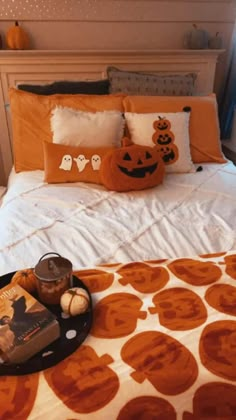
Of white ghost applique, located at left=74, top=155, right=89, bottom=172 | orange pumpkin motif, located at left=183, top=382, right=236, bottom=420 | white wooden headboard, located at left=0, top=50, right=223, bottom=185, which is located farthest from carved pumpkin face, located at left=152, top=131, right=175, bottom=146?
orange pumpkin motif, located at left=183, top=382, right=236, bottom=420

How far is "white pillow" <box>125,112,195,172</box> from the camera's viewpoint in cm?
176

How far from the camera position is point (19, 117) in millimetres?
1819

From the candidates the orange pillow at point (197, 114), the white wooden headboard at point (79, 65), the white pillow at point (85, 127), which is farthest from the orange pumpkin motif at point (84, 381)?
the white wooden headboard at point (79, 65)

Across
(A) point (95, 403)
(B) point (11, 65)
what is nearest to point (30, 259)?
(A) point (95, 403)

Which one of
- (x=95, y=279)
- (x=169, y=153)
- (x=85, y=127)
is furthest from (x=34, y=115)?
(x=95, y=279)

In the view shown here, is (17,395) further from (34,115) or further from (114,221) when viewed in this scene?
(34,115)

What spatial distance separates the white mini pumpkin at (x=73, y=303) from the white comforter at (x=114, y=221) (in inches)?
9.7

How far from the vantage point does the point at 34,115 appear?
181cm

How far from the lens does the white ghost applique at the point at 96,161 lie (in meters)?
1.64

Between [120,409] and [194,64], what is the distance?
2237mm

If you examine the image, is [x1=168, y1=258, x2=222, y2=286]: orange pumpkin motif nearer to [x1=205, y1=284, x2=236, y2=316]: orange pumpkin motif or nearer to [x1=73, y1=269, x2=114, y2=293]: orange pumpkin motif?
[x1=205, y1=284, x2=236, y2=316]: orange pumpkin motif

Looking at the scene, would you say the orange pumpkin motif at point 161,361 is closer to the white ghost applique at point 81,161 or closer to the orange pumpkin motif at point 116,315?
the orange pumpkin motif at point 116,315

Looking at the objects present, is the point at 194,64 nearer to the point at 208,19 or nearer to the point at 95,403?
the point at 208,19

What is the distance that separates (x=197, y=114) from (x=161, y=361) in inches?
60.9
